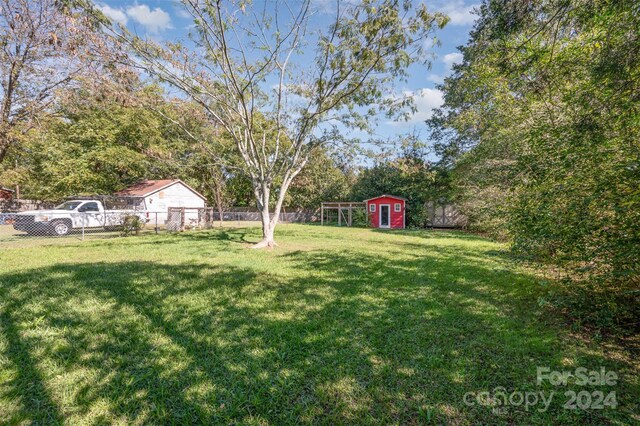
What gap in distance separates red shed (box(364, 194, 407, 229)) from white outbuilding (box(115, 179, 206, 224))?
40.0 feet

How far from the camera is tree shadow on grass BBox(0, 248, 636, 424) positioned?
202cm

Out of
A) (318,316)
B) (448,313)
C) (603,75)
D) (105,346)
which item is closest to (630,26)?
(603,75)

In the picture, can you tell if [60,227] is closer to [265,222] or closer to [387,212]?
[265,222]

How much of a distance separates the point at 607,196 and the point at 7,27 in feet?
46.4

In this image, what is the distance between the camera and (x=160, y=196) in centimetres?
1828

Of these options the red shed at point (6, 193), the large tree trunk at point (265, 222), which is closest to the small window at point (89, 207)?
the large tree trunk at point (265, 222)

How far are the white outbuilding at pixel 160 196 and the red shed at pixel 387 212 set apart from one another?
40.0ft

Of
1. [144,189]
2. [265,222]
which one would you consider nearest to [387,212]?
[265,222]

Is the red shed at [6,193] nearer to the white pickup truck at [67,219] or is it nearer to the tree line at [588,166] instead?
the white pickup truck at [67,219]

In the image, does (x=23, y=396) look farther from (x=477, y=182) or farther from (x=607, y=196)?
(x=477, y=182)

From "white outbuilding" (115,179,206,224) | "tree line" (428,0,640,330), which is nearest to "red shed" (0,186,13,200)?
"white outbuilding" (115,179,206,224)

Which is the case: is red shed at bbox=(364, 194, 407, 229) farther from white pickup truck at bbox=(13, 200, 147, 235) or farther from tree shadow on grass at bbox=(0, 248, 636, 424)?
tree shadow on grass at bbox=(0, 248, 636, 424)

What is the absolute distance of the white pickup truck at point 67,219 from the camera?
1070 centimetres

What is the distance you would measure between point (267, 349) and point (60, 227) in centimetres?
1348
